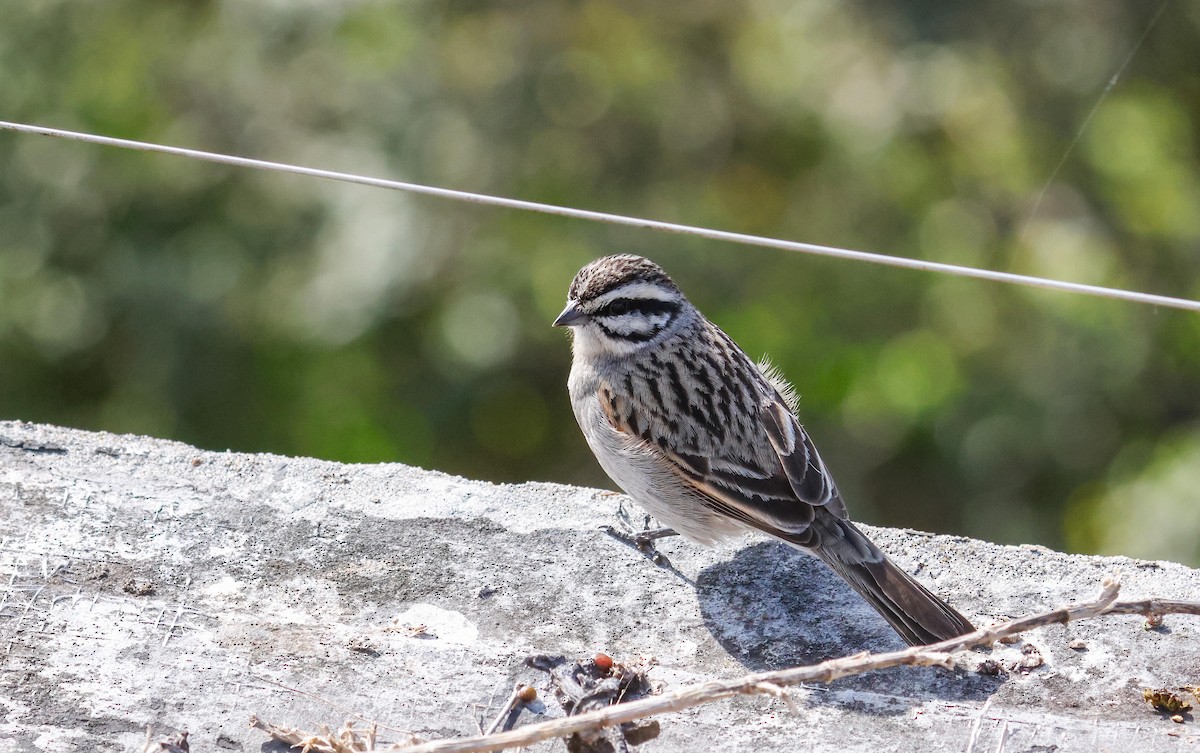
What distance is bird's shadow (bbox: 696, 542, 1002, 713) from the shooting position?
3.28 m

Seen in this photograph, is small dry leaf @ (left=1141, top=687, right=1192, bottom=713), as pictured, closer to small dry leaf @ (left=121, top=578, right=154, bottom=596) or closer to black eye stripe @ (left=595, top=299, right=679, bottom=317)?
black eye stripe @ (left=595, top=299, right=679, bottom=317)

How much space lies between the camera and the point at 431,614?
351 cm

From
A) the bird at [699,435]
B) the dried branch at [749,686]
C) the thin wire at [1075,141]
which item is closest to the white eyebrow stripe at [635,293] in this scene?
the bird at [699,435]

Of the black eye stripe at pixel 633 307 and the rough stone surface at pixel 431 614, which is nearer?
the rough stone surface at pixel 431 614

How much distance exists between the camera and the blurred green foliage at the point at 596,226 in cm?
641

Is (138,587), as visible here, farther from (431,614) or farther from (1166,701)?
(1166,701)

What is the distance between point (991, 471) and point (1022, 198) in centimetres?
143

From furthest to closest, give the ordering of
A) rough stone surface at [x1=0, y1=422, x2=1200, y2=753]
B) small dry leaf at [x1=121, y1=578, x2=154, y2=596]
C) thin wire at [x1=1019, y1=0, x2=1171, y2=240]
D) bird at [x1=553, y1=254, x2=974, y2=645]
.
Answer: thin wire at [x1=1019, y1=0, x2=1171, y2=240] < bird at [x1=553, y1=254, x2=974, y2=645] < small dry leaf at [x1=121, y1=578, x2=154, y2=596] < rough stone surface at [x1=0, y1=422, x2=1200, y2=753]

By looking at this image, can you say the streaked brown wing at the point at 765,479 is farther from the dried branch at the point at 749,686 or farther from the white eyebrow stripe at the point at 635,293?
the dried branch at the point at 749,686

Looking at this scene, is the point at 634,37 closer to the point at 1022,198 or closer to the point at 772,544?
the point at 1022,198

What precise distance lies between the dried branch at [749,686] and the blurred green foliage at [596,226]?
3315 millimetres

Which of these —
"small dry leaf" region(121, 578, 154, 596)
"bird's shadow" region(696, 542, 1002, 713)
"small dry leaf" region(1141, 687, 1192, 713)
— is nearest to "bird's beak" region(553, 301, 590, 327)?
"bird's shadow" region(696, 542, 1002, 713)

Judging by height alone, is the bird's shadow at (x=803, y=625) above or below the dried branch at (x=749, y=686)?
below

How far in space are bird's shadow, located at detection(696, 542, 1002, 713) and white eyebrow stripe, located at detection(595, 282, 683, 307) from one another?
106 cm
